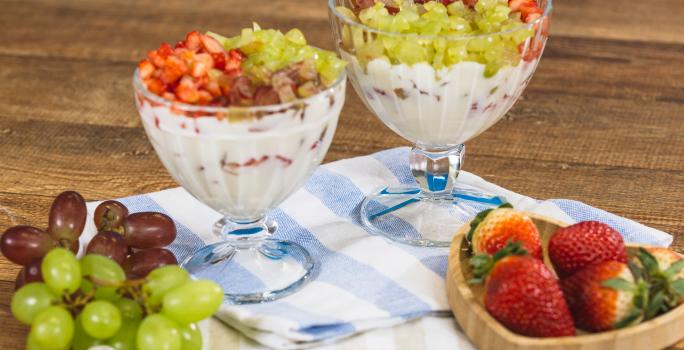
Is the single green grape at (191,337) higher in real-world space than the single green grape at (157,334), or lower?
lower

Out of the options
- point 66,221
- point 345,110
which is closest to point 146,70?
point 66,221

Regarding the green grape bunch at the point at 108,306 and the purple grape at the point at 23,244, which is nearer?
the green grape bunch at the point at 108,306

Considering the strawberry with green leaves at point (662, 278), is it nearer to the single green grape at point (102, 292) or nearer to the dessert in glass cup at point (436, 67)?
the dessert in glass cup at point (436, 67)

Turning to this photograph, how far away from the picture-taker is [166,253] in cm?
142

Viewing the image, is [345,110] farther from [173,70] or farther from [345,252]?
[173,70]

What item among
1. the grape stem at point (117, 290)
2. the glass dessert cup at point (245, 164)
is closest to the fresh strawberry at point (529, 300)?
the glass dessert cup at point (245, 164)

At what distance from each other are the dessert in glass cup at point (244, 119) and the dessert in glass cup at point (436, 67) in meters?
0.13

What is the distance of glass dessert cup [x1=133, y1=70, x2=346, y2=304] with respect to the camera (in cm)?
128

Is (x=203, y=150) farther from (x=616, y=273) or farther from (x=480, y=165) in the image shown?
(x=480, y=165)

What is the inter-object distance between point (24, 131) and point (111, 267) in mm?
885

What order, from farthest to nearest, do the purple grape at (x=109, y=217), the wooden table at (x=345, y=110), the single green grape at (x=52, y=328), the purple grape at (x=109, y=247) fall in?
1. the wooden table at (x=345, y=110)
2. the purple grape at (x=109, y=217)
3. the purple grape at (x=109, y=247)
4. the single green grape at (x=52, y=328)

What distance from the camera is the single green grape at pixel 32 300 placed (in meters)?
1.21

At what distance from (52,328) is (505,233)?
583 mm

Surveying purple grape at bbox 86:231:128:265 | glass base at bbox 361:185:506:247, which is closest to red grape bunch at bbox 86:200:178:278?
purple grape at bbox 86:231:128:265
